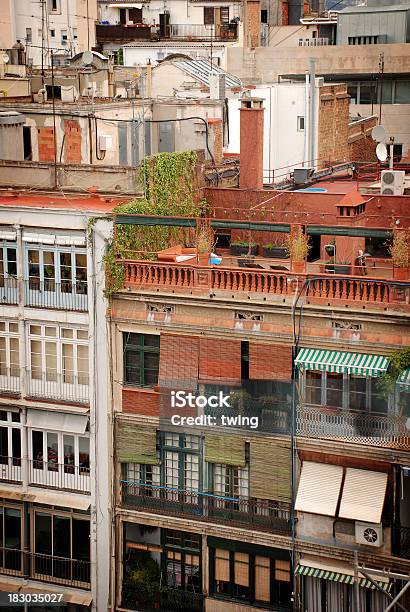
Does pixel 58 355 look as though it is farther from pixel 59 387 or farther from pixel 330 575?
pixel 330 575

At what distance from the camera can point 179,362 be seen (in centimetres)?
3409

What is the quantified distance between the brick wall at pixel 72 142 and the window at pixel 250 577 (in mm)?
14898

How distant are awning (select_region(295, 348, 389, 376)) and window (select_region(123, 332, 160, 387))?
14.0 feet

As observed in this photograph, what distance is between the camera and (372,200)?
124 ft

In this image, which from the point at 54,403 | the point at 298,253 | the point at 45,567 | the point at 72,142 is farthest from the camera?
the point at 72,142

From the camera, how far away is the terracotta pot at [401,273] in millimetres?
32031

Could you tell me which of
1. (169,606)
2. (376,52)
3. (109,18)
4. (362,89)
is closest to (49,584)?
(169,606)

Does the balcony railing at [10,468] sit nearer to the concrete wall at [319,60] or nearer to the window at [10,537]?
the window at [10,537]

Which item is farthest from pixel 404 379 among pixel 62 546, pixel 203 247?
pixel 62 546

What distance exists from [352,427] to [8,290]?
34.8 feet

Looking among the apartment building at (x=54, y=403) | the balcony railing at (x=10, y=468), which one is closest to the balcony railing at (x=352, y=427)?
the apartment building at (x=54, y=403)

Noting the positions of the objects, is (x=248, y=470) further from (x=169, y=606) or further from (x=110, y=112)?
(x=110, y=112)

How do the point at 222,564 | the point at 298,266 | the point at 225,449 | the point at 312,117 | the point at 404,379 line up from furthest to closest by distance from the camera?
1. the point at 312,117
2. the point at 222,564
3. the point at 225,449
4. the point at 298,266
5. the point at 404,379

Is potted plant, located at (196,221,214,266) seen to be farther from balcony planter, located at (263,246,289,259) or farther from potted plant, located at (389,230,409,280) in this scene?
potted plant, located at (389,230,409,280)
